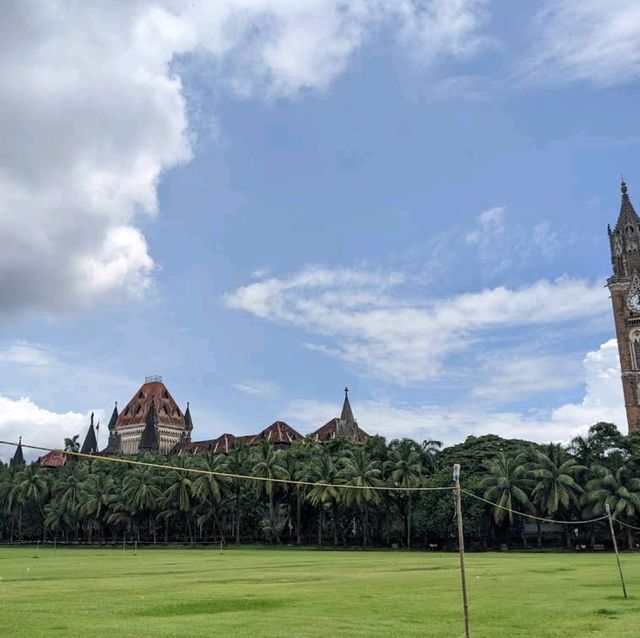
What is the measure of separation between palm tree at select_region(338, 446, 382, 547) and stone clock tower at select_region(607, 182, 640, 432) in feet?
208

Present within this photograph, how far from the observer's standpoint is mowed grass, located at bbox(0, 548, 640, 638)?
17.1 meters

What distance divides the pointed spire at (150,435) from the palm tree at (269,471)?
234ft

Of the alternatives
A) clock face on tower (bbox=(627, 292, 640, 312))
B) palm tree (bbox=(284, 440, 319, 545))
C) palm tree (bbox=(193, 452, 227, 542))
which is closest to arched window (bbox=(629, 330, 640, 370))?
clock face on tower (bbox=(627, 292, 640, 312))

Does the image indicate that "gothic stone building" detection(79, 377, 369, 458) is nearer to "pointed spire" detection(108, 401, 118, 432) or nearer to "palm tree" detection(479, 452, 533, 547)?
"pointed spire" detection(108, 401, 118, 432)

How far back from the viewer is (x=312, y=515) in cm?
8250

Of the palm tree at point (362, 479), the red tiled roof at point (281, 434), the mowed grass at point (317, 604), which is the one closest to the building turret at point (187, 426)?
the red tiled roof at point (281, 434)

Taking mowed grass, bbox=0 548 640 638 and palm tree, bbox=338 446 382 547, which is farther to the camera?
palm tree, bbox=338 446 382 547

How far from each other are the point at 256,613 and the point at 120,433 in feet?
480

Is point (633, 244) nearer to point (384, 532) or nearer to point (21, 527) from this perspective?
point (384, 532)

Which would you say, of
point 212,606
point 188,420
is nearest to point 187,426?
point 188,420

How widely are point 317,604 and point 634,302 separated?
114950mm

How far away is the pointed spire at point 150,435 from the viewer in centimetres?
14625

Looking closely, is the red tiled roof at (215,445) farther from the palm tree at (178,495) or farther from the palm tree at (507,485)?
the palm tree at (507,485)

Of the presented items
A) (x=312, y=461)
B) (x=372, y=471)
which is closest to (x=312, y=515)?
(x=312, y=461)
